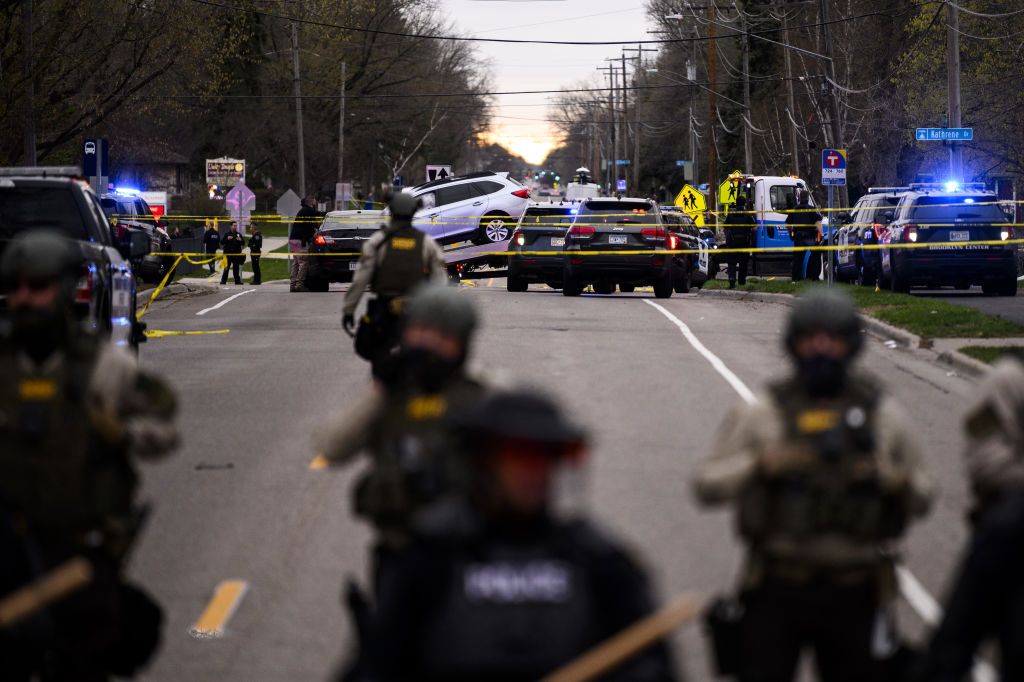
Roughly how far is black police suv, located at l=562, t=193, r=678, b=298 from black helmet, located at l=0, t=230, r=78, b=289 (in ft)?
75.9

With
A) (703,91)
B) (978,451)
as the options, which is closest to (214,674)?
(978,451)

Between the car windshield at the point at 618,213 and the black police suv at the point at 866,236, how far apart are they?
349cm

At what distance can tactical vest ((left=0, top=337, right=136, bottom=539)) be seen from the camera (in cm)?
548

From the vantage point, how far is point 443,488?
5.69m

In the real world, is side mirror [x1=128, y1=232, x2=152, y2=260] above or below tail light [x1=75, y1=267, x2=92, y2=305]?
above

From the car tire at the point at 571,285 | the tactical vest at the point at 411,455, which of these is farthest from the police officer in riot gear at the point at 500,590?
the car tire at the point at 571,285

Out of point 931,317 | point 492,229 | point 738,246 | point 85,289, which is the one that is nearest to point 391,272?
point 85,289

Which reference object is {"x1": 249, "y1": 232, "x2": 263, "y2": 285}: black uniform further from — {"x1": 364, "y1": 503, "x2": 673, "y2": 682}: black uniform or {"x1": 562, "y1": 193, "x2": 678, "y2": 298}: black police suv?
{"x1": 364, "y1": 503, "x2": 673, "y2": 682}: black uniform

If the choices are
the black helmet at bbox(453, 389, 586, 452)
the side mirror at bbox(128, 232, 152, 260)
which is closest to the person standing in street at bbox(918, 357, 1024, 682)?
the black helmet at bbox(453, 389, 586, 452)

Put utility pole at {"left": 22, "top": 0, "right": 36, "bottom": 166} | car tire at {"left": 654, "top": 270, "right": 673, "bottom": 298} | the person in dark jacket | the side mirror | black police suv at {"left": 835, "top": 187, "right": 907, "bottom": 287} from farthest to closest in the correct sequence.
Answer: the person in dark jacket
utility pole at {"left": 22, "top": 0, "right": 36, "bottom": 166}
black police suv at {"left": 835, "top": 187, "right": 907, "bottom": 287}
car tire at {"left": 654, "top": 270, "right": 673, "bottom": 298}
the side mirror

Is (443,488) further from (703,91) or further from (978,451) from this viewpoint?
(703,91)

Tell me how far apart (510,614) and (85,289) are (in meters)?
10.9

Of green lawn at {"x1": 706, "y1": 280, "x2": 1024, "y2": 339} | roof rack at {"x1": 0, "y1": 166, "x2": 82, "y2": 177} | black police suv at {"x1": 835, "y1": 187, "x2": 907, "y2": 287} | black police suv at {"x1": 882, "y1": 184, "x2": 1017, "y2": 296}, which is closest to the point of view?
roof rack at {"x1": 0, "y1": 166, "x2": 82, "y2": 177}

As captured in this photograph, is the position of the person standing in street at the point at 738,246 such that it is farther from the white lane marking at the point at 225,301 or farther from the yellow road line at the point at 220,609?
the yellow road line at the point at 220,609
